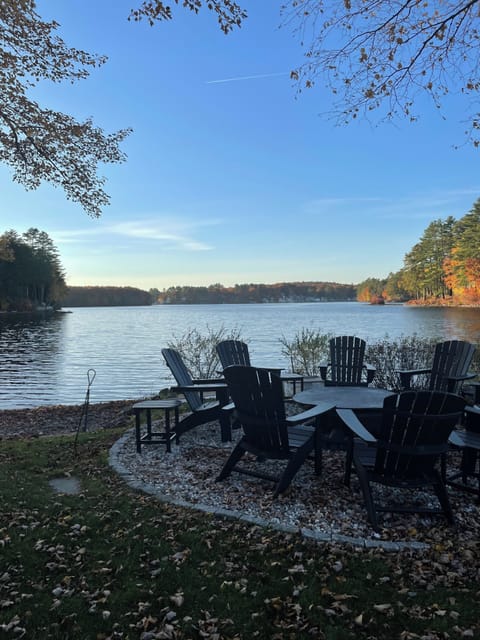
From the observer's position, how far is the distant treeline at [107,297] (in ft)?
336

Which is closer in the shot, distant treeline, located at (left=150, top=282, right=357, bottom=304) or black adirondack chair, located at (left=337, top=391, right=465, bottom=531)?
black adirondack chair, located at (left=337, top=391, right=465, bottom=531)

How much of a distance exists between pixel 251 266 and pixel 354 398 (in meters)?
38.8

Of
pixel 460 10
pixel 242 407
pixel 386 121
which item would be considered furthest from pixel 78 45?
pixel 242 407

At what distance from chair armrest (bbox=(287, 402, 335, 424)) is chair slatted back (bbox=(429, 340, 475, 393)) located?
220cm

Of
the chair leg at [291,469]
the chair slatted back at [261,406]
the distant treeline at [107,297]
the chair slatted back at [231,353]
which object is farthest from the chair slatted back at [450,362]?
the distant treeline at [107,297]

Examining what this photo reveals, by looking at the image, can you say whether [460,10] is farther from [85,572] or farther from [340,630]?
[85,572]

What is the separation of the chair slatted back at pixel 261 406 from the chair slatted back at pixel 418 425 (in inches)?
29.5

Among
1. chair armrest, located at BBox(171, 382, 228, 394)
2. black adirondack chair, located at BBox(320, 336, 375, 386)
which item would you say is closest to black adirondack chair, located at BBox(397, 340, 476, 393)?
black adirondack chair, located at BBox(320, 336, 375, 386)

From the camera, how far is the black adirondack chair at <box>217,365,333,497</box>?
316 centimetres

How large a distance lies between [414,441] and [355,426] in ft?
1.51

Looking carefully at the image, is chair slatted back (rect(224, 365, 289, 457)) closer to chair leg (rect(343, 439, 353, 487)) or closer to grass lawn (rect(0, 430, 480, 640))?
chair leg (rect(343, 439, 353, 487))

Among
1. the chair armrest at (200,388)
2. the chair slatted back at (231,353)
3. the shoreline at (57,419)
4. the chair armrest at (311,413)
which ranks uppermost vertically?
the chair slatted back at (231,353)

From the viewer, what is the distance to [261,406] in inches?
128

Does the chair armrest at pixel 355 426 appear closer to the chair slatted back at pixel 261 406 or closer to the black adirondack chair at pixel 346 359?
the chair slatted back at pixel 261 406
